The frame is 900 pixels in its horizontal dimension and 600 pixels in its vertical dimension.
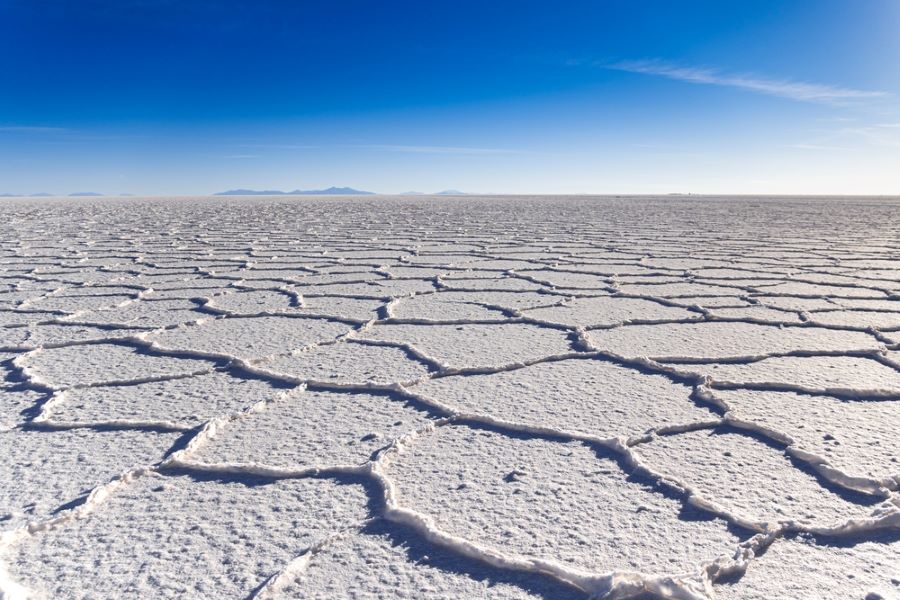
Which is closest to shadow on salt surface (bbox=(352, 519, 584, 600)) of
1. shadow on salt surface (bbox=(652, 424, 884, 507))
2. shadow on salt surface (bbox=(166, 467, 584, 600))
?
shadow on salt surface (bbox=(166, 467, 584, 600))

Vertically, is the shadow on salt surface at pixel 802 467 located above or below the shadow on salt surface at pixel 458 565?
above

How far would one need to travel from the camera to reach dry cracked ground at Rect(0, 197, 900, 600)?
3.08 feet

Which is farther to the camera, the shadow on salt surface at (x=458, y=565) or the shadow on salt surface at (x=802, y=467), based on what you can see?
the shadow on salt surface at (x=802, y=467)

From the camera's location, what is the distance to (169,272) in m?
3.96

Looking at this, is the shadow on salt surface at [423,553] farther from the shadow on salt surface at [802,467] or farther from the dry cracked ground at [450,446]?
the shadow on salt surface at [802,467]

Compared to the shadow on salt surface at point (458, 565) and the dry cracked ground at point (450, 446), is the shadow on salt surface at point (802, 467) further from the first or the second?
the shadow on salt surface at point (458, 565)

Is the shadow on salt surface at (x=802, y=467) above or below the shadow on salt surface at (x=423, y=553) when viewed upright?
above

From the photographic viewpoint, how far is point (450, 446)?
1.36m

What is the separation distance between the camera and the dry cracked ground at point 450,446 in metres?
0.94

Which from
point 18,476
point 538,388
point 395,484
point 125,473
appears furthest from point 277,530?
point 538,388

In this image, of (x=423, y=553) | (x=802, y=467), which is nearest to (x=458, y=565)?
(x=423, y=553)

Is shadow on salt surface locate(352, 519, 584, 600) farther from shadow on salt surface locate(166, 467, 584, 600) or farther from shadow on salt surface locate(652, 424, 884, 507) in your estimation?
shadow on salt surface locate(652, 424, 884, 507)

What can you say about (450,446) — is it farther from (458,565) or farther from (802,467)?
(802,467)

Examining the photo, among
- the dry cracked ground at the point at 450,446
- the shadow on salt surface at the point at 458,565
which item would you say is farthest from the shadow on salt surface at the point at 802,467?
the shadow on salt surface at the point at 458,565
